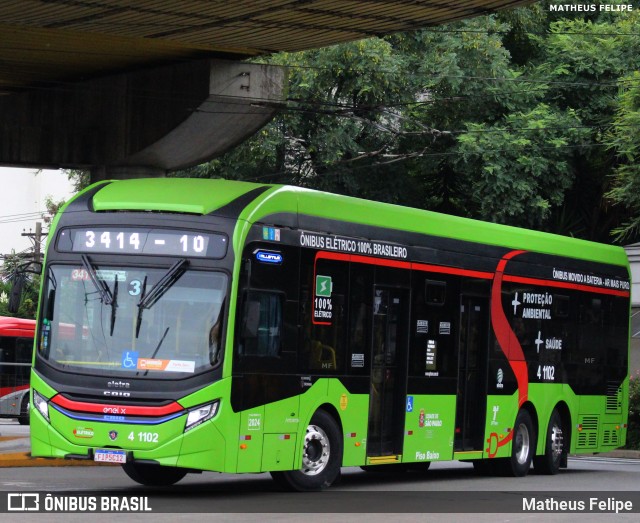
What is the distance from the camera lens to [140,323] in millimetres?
13672

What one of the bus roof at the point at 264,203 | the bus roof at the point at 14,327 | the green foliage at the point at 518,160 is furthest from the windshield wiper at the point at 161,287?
the bus roof at the point at 14,327

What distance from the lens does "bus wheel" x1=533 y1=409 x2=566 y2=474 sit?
20.2 meters

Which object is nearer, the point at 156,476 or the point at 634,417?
the point at 156,476

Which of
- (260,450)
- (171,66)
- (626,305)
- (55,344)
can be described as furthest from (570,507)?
(171,66)

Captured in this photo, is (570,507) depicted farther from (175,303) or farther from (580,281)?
(580,281)

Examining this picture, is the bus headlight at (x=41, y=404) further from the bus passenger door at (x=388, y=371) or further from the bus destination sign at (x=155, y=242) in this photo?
the bus passenger door at (x=388, y=371)

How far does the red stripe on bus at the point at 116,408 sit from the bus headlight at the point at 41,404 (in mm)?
177

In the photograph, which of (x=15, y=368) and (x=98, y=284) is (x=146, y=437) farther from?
(x=15, y=368)

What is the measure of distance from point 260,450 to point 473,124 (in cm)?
1979

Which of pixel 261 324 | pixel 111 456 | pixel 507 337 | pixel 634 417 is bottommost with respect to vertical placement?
pixel 111 456

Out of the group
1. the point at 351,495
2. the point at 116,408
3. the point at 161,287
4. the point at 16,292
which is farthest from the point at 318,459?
the point at 16,292

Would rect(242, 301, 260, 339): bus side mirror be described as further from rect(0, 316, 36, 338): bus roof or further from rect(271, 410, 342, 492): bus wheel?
rect(0, 316, 36, 338): bus roof

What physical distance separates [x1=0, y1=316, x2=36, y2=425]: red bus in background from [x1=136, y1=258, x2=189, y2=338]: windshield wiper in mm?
19699

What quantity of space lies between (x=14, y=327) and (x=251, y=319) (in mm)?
23502
